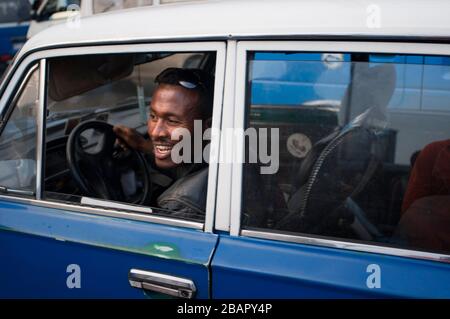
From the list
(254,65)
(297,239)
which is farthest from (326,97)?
(297,239)

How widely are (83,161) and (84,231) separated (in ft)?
1.85

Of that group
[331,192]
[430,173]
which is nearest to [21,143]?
[331,192]

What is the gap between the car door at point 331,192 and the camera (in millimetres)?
1333

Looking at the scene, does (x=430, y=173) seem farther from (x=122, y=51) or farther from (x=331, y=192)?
(x=122, y=51)

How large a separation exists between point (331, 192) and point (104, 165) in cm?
123

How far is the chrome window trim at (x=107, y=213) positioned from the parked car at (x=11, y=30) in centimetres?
768

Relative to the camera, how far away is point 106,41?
160 centimetres

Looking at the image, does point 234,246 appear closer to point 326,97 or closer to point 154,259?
point 154,259

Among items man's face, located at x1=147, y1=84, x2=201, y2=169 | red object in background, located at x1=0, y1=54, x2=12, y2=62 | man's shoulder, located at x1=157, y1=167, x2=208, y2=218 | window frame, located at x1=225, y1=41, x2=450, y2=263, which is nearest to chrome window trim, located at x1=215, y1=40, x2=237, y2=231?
window frame, located at x1=225, y1=41, x2=450, y2=263

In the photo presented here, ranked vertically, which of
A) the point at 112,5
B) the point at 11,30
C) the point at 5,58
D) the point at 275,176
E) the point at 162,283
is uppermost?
the point at 11,30

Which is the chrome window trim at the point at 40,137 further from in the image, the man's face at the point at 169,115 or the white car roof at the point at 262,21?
the man's face at the point at 169,115

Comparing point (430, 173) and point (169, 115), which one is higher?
point (169, 115)

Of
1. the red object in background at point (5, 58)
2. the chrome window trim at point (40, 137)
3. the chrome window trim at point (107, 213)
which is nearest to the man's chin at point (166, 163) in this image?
the chrome window trim at point (107, 213)

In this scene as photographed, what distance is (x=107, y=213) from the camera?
5.41 feet
